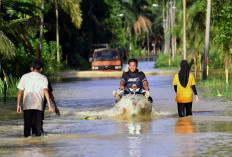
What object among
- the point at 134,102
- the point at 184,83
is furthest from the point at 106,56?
the point at 184,83

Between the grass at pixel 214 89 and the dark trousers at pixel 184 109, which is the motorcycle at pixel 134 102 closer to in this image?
the dark trousers at pixel 184 109

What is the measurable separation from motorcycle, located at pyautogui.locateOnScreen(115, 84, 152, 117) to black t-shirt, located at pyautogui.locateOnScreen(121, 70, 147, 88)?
9cm

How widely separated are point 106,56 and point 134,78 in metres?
35.9

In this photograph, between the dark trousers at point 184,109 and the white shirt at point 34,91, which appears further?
the dark trousers at point 184,109

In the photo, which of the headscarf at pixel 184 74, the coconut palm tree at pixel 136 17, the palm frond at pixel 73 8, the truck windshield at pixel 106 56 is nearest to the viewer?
the headscarf at pixel 184 74

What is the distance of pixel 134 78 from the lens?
20234mm

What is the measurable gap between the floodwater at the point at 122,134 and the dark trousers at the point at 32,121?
19 cm

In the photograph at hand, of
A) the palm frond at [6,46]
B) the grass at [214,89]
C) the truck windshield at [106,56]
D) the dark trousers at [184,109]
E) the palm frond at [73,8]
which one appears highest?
the palm frond at [73,8]

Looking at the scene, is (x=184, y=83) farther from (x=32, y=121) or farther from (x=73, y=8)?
(x=73, y=8)

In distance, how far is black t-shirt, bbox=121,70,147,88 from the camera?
20234 millimetres

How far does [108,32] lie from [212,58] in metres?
24.3

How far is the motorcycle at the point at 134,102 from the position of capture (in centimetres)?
2022

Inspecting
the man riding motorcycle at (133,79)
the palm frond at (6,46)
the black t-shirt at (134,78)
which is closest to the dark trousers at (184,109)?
the man riding motorcycle at (133,79)

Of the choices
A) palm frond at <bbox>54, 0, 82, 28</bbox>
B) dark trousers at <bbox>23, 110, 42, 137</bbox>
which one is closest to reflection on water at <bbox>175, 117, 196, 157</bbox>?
dark trousers at <bbox>23, 110, 42, 137</bbox>
